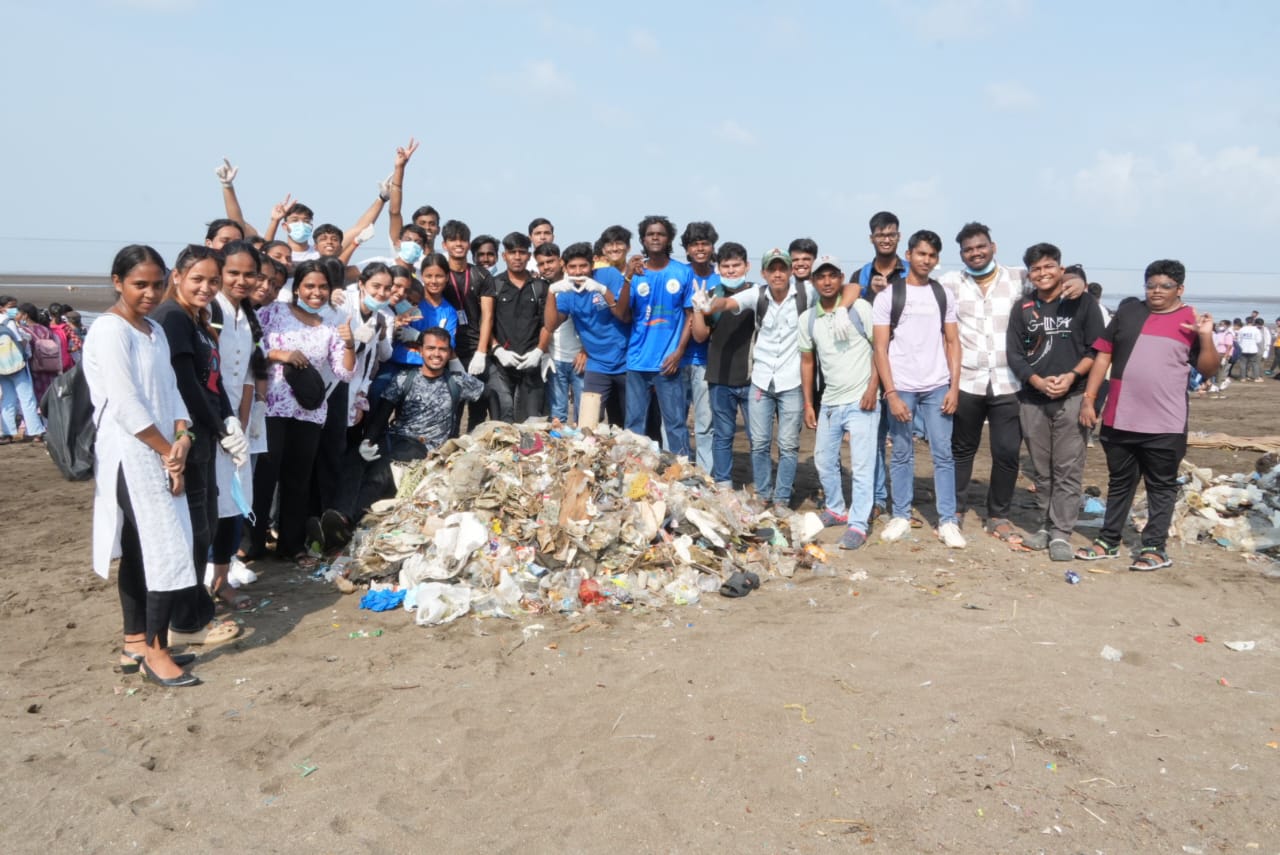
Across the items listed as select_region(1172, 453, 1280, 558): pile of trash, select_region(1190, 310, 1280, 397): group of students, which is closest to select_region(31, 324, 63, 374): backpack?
select_region(1172, 453, 1280, 558): pile of trash

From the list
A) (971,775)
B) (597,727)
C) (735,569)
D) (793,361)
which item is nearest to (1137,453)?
(793,361)

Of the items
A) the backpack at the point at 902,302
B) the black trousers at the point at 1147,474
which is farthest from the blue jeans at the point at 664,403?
the black trousers at the point at 1147,474

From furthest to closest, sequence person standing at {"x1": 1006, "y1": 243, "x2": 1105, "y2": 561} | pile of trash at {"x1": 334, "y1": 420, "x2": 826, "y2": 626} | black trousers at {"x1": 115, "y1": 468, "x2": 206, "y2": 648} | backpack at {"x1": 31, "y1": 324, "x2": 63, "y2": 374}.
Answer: backpack at {"x1": 31, "y1": 324, "x2": 63, "y2": 374}
person standing at {"x1": 1006, "y1": 243, "x2": 1105, "y2": 561}
pile of trash at {"x1": 334, "y1": 420, "x2": 826, "y2": 626}
black trousers at {"x1": 115, "y1": 468, "x2": 206, "y2": 648}

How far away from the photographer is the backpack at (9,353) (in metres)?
10.8

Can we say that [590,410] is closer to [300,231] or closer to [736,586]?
[736,586]

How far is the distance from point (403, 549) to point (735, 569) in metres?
2.14

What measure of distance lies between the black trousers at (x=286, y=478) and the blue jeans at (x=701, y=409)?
9.81 ft

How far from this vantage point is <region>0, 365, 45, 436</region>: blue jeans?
11008 mm

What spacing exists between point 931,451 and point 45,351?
1150 cm

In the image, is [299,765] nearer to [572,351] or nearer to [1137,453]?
[572,351]

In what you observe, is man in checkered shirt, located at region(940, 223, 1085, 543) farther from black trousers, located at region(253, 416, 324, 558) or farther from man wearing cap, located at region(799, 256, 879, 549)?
black trousers, located at region(253, 416, 324, 558)

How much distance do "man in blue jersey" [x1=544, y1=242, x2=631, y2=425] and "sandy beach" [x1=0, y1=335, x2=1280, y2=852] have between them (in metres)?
2.58

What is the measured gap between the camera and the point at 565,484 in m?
5.66

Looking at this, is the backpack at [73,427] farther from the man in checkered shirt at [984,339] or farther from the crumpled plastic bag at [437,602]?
the man in checkered shirt at [984,339]
